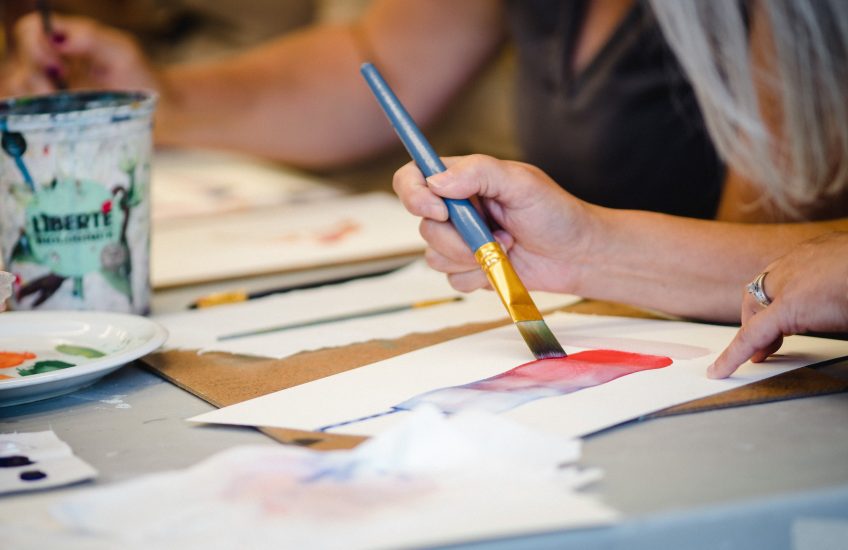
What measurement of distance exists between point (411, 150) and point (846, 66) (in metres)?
0.43

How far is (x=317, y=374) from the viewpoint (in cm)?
66

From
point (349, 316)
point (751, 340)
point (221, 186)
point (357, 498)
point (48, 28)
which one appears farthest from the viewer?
point (221, 186)

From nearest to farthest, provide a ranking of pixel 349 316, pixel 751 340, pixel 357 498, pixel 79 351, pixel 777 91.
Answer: pixel 357 498 < pixel 751 340 < pixel 79 351 < pixel 349 316 < pixel 777 91

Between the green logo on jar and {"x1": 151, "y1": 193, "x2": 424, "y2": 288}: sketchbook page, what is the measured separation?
17 cm

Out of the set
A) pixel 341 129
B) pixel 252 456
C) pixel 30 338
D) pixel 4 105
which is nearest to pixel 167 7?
pixel 341 129

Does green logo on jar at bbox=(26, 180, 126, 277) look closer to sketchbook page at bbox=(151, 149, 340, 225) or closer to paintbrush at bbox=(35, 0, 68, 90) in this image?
paintbrush at bbox=(35, 0, 68, 90)

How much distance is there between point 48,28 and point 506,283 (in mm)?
661

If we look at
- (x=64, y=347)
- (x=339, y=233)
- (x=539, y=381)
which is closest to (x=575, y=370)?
(x=539, y=381)

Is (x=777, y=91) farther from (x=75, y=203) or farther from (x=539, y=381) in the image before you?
(x=75, y=203)

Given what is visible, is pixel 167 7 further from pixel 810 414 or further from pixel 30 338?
pixel 810 414

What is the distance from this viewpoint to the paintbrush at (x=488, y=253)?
0.67m

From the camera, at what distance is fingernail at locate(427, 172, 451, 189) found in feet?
2.27

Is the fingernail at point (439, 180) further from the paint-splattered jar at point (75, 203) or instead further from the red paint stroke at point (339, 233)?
the red paint stroke at point (339, 233)

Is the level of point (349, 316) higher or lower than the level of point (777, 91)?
lower
